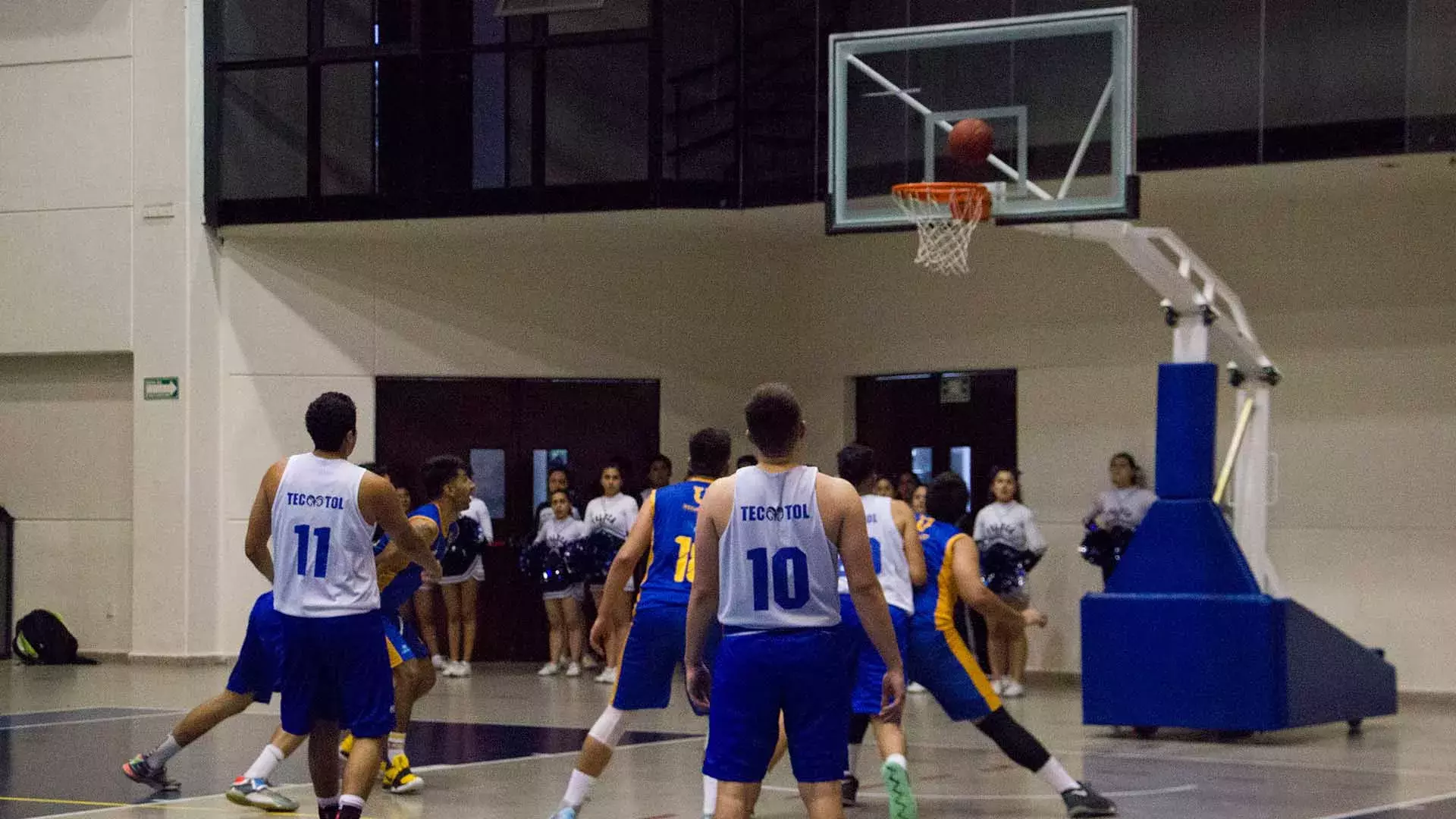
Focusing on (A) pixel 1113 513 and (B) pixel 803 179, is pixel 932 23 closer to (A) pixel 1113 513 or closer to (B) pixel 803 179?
(B) pixel 803 179

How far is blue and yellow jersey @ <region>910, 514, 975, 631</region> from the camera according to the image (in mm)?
8805

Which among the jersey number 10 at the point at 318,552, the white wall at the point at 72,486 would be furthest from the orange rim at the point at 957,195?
the white wall at the point at 72,486

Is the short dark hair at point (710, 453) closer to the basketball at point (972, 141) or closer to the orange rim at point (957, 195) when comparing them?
the orange rim at point (957, 195)

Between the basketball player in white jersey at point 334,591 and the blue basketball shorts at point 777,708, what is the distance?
200 cm

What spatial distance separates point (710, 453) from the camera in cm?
802

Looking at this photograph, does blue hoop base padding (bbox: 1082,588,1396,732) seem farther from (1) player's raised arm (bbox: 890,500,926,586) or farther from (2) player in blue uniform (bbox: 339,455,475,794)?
(2) player in blue uniform (bbox: 339,455,475,794)

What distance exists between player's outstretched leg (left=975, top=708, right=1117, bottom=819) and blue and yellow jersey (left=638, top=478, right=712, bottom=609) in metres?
1.62

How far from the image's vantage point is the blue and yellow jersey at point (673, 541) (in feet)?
26.9

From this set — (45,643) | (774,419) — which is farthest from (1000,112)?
(45,643)

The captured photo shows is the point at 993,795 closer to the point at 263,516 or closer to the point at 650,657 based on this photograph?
the point at 650,657

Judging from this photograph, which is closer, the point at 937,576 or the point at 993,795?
the point at 937,576

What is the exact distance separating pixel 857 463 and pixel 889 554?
528 millimetres

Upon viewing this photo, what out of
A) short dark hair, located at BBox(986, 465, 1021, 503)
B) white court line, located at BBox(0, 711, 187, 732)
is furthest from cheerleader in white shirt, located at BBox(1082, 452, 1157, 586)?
white court line, located at BBox(0, 711, 187, 732)

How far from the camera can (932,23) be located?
49.4 feet
